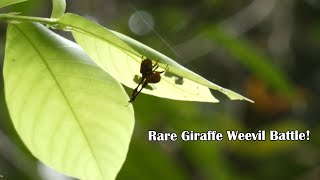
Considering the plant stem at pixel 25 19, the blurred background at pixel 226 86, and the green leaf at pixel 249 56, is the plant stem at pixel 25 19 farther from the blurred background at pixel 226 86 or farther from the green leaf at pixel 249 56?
the green leaf at pixel 249 56

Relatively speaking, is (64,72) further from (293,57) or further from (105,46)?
(293,57)

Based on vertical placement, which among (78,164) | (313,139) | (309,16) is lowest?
(78,164)

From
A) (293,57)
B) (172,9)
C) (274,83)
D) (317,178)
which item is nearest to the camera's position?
(274,83)

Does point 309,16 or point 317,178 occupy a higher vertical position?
point 309,16

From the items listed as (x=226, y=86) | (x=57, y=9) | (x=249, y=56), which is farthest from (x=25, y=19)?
(x=226, y=86)

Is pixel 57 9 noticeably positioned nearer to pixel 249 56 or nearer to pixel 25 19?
pixel 25 19

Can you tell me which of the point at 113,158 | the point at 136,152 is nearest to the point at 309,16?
the point at 136,152
